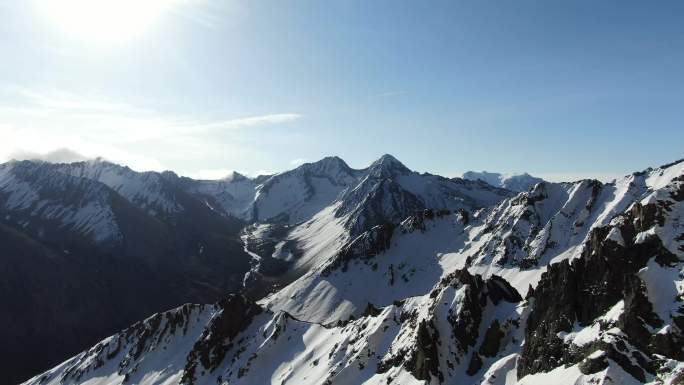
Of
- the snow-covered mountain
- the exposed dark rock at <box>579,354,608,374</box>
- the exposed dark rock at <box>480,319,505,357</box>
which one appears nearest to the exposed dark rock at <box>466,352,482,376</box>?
the snow-covered mountain

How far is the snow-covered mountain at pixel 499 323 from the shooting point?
51.6 metres

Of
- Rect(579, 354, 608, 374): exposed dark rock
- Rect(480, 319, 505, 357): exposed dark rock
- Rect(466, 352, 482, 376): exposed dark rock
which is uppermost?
Rect(579, 354, 608, 374): exposed dark rock

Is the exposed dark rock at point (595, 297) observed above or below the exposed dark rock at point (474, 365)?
above

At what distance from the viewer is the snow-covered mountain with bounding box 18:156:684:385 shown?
2030 inches

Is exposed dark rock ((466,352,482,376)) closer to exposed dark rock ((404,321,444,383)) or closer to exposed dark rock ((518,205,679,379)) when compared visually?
exposed dark rock ((404,321,444,383))

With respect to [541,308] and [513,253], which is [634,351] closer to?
[541,308]

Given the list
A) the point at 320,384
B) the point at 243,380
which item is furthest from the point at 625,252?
the point at 243,380

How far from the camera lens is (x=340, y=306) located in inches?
7077

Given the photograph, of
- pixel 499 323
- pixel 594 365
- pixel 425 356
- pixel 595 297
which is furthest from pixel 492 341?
pixel 594 365

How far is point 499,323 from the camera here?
71.4 meters

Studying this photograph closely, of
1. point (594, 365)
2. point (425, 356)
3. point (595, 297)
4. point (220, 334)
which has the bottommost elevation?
point (425, 356)

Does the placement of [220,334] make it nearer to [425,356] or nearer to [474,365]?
[425,356]

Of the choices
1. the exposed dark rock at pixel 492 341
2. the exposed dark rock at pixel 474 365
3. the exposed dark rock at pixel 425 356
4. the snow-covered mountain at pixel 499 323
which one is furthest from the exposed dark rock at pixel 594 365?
the exposed dark rock at pixel 425 356

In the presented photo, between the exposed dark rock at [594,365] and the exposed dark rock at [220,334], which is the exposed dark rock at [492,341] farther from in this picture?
the exposed dark rock at [220,334]
